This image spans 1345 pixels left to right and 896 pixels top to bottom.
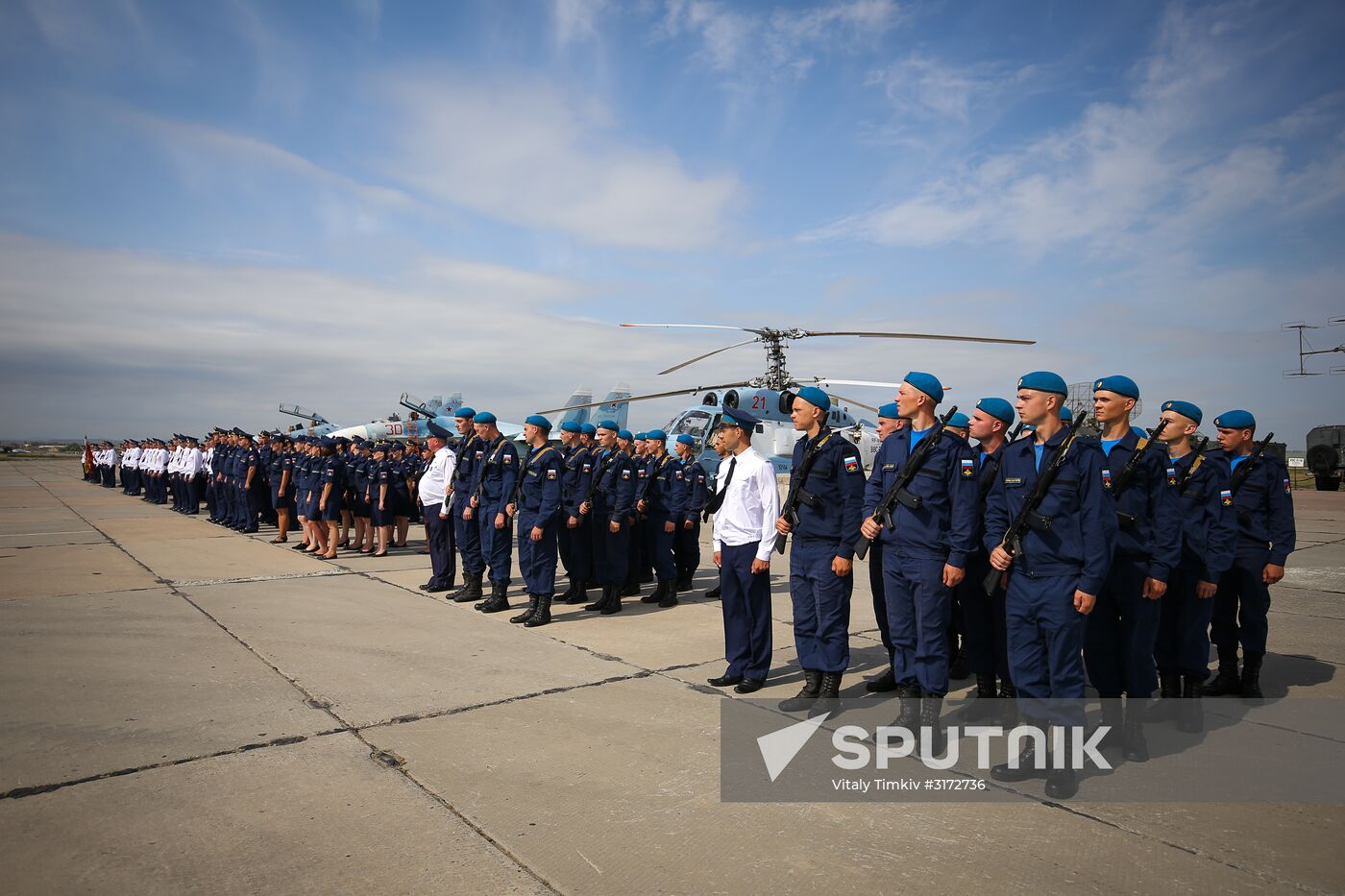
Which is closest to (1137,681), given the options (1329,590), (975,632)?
(975,632)

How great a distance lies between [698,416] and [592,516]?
9.87 meters

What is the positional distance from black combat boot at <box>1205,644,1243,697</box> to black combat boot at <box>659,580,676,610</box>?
447cm

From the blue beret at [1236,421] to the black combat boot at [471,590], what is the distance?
249 inches

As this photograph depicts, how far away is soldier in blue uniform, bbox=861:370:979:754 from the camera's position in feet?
12.4

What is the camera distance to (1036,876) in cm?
252

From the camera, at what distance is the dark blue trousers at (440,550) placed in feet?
25.5

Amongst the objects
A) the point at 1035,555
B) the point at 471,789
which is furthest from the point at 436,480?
the point at 1035,555

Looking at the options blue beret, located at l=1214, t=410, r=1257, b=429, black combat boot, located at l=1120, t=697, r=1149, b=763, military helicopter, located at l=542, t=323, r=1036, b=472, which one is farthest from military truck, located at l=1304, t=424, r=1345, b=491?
black combat boot, located at l=1120, t=697, r=1149, b=763

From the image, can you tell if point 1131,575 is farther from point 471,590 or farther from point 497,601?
point 471,590

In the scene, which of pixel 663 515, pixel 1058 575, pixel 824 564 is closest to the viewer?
pixel 1058 575

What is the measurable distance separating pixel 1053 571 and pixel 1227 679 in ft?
7.60

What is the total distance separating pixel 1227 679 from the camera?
4586 mm

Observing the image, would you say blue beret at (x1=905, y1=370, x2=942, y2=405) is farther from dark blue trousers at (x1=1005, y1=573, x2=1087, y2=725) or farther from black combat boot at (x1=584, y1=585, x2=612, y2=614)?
black combat boot at (x1=584, y1=585, x2=612, y2=614)

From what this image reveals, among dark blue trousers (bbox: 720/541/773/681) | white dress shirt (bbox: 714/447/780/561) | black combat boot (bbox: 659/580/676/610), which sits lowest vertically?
black combat boot (bbox: 659/580/676/610)
